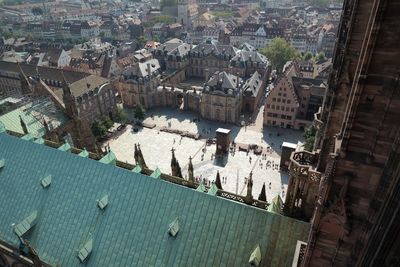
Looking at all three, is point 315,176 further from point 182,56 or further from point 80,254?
point 182,56

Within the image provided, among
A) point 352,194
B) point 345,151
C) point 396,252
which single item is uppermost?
point 345,151

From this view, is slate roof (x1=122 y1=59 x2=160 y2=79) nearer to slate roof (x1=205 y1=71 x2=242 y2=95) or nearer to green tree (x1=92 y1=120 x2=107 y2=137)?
slate roof (x1=205 y1=71 x2=242 y2=95)

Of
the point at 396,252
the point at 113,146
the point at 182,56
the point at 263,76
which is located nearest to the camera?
the point at 396,252

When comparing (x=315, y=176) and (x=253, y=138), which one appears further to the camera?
(x=253, y=138)

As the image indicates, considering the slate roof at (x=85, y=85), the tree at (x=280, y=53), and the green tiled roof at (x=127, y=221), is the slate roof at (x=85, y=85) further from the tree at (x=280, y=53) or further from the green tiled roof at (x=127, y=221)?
the tree at (x=280, y=53)

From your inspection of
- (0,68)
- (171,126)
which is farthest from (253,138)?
(0,68)

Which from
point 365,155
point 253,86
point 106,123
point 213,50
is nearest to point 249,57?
point 213,50
